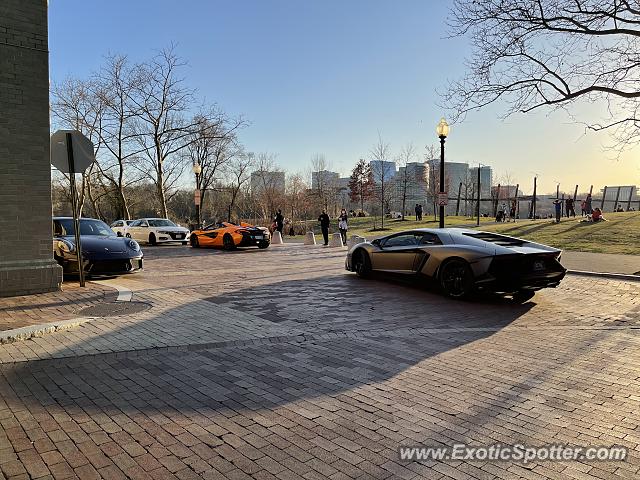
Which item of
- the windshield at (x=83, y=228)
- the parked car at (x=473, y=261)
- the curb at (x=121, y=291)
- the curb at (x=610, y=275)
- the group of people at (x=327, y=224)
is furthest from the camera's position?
the group of people at (x=327, y=224)

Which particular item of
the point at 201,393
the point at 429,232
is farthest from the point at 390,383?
the point at 429,232

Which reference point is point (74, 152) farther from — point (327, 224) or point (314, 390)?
point (327, 224)

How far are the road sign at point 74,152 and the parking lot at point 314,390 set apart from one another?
3.34 meters

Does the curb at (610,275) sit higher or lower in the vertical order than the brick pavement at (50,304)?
higher

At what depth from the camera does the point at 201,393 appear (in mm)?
4254

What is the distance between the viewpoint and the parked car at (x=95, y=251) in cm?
1045

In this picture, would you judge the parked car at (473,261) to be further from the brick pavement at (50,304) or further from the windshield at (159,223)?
the windshield at (159,223)

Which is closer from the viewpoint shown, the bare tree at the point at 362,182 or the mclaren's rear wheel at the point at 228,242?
the mclaren's rear wheel at the point at 228,242

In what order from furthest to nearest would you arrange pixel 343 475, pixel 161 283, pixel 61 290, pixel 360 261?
pixel 360 261 < pixel 161 283 < pixel 61 290 < pixel 343 475

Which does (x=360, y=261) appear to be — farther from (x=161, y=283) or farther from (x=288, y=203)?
(x=288, y=203)

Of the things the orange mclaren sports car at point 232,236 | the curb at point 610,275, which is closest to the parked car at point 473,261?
the curb at point 610,275

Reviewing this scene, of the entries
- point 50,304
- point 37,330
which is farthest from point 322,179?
point 37,330

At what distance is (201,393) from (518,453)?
2624 millimetres

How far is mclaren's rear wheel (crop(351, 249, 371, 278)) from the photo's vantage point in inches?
450
